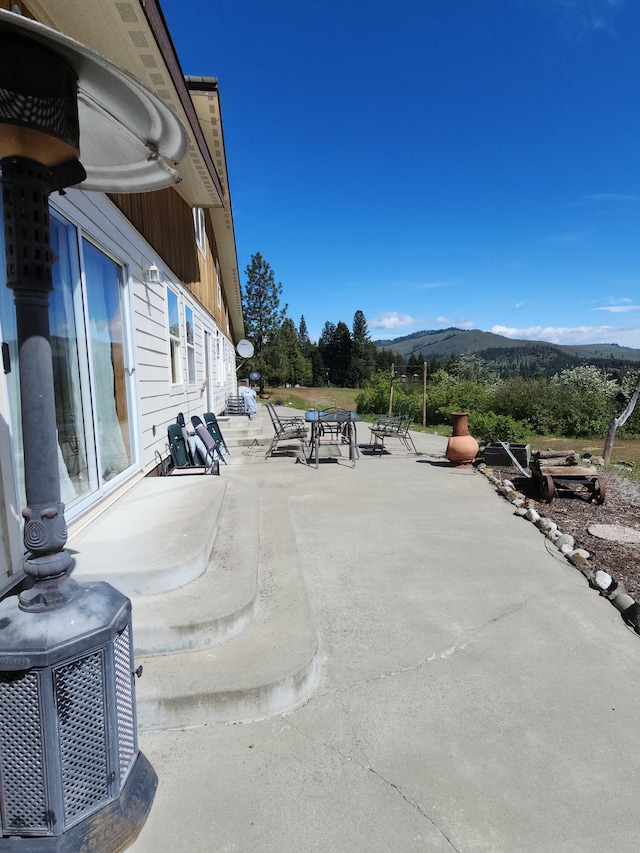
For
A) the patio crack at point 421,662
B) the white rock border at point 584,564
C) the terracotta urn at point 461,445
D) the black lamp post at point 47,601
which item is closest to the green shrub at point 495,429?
the terracotta urn at point 461,445

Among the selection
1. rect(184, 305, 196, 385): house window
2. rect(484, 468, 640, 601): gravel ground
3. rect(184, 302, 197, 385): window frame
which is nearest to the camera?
rect(484, 468, 640, 601): gravel ground

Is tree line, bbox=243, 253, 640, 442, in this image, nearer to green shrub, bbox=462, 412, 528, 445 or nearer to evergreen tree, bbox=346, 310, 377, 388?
green shrub, bbox=462, 412, 528, 445

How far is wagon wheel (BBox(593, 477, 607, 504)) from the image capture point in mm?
5711

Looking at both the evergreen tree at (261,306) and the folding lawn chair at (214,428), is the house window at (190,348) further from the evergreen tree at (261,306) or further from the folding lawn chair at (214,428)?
the evergreen tree at (261,306)

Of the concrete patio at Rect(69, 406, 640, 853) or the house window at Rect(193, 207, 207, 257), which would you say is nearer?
the concrete patio at Rect(69, 406, 640, 853)

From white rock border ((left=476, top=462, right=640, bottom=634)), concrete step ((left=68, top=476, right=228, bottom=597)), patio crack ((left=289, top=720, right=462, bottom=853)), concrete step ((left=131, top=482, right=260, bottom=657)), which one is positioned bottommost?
patio crack ((left=289, top=720, right=462, bottom=853))

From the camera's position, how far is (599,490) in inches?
226

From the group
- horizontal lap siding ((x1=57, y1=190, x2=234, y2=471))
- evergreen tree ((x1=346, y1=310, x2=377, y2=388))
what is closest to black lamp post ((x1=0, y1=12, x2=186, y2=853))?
horizontal lap siding ((x1=57, y1=190, x2=234, y2=471))

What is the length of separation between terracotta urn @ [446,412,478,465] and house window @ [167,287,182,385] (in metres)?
4.49

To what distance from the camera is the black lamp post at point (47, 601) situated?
1241 mm

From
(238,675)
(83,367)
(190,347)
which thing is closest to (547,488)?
(238,675)

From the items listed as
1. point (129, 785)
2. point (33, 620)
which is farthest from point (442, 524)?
point (33, 620)

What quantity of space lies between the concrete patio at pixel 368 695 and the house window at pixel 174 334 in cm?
351

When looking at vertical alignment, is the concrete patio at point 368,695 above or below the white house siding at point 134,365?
below
